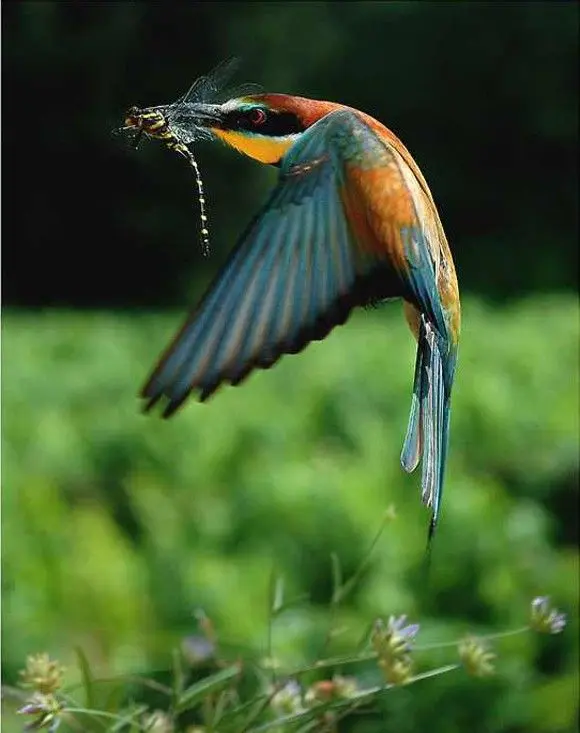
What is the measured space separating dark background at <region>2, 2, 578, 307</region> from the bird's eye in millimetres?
239

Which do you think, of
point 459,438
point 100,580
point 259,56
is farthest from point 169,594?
point 459,438

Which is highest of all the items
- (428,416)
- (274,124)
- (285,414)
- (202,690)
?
(274,124)

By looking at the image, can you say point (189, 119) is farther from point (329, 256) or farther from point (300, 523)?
point (300, 523)

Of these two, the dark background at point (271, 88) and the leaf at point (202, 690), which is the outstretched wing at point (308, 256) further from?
the leaf at point (202, 690)

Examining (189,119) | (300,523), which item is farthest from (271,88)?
(300,523)

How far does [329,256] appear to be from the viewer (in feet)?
1.69

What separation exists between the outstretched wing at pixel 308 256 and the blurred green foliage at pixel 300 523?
128 cm

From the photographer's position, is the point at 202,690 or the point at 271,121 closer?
the point at 271,121

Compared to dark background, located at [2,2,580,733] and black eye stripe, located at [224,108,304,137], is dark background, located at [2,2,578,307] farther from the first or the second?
black eye stripe, located at [224,108,304,137]

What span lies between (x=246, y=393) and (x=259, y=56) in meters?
1.54

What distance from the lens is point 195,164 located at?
1.86 feet

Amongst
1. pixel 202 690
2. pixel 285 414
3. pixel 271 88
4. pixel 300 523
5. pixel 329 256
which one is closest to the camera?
pixel 329 256

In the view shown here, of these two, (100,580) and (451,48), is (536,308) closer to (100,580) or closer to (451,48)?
(451,48)

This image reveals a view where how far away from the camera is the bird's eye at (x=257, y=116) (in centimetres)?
52
